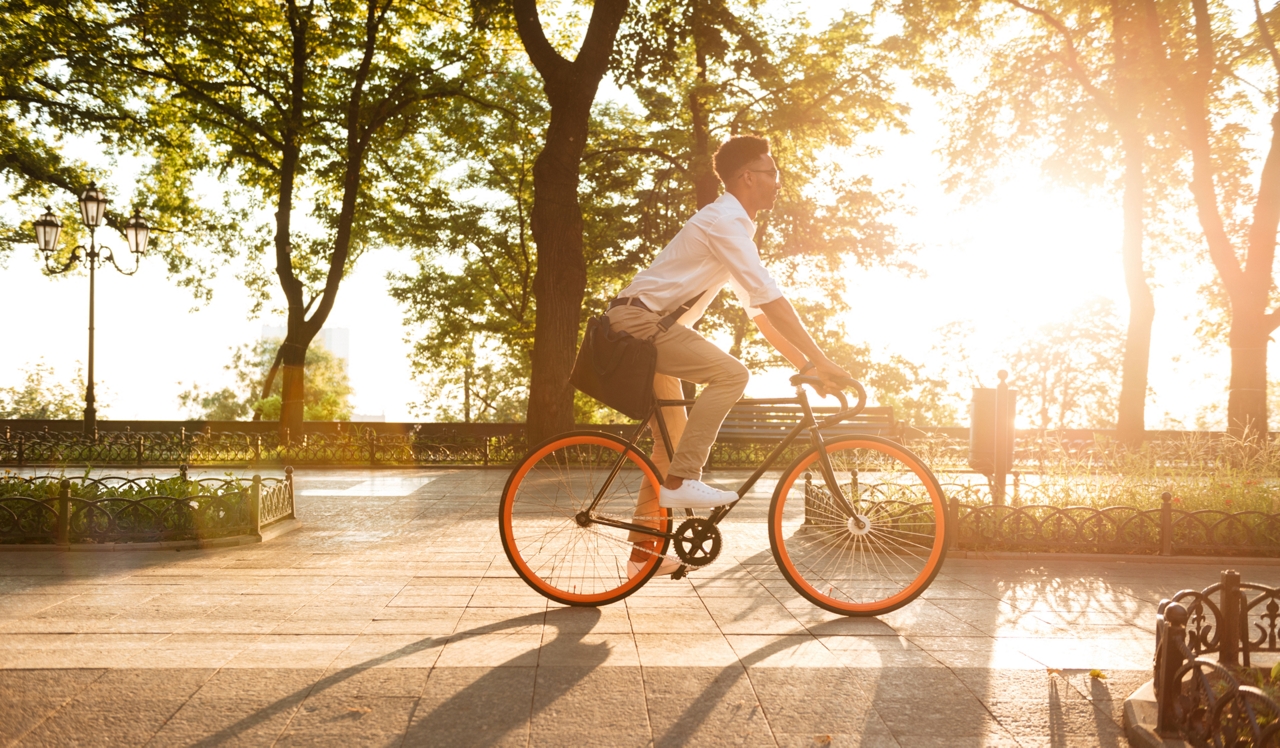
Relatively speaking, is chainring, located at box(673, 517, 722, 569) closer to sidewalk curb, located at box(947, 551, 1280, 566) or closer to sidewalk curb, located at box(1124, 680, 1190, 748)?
→ sidewalk curb, located at box(1124, 680, 1190, 748)

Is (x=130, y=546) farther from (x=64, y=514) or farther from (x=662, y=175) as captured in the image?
(x=662, y=175)

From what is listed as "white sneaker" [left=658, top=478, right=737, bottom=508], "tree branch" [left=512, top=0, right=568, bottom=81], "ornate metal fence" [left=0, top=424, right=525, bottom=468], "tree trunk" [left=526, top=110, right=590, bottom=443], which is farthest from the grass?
"ornate metal fence" [left=0, top=424, right=525, bottom=468]

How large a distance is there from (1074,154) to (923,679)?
20.7 metres

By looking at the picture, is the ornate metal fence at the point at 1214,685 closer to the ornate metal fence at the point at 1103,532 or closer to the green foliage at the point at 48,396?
the ornate metal fence at the point at 1103,532

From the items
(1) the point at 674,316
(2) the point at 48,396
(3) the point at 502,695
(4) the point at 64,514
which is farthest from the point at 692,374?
(2) the point at 48,396

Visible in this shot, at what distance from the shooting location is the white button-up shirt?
14.8 feet

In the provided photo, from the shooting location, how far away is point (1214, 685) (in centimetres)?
309

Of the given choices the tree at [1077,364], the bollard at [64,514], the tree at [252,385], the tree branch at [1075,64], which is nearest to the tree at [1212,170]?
the tree branch at [1075,64]

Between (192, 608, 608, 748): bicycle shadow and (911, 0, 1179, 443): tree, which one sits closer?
(192, 608, 608, 748): bicycle shadow

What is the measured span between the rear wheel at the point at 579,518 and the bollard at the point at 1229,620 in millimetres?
2298

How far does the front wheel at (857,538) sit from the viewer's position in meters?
4.58

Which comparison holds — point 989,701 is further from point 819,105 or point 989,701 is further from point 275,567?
point 819,105

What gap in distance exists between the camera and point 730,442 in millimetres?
18688

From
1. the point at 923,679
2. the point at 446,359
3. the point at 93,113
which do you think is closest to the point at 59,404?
the point at 446,359
